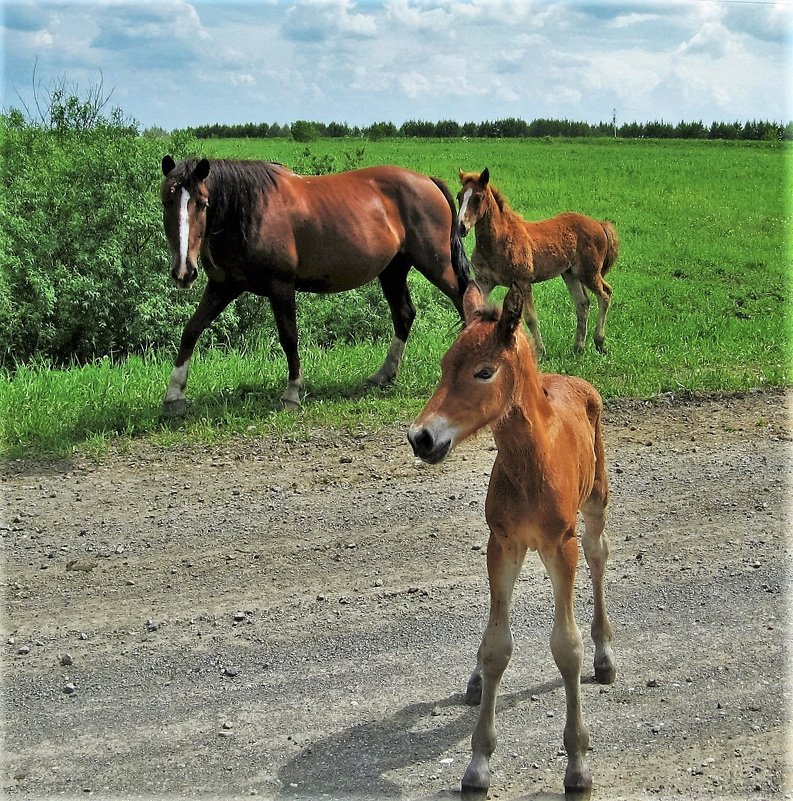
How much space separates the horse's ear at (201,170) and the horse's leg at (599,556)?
4.50 m

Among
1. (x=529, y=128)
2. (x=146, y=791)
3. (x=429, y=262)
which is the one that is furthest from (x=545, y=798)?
(x=529, y=128)

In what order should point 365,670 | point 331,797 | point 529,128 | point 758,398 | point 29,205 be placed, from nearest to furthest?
point 331,797
point 365,670
point 758,398
point 29,205
point 529,128

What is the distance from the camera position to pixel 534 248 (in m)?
10.9

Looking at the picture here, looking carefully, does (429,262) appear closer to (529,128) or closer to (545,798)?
(545,798)

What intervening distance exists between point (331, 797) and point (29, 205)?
9591 millimetres

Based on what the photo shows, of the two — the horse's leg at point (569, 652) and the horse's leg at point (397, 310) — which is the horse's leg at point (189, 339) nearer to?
the horse's leg at point (397, 310)

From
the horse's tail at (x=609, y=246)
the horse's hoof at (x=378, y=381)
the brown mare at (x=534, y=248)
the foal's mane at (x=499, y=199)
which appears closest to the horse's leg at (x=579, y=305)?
the brown mare at (x=534, y=248)

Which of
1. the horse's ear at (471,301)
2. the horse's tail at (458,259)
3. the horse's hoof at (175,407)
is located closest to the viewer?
the horse's ear at (471,301)

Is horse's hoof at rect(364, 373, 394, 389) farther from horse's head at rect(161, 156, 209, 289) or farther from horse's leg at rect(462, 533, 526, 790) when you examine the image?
horse's leg at rect(462, 533, 526, 790)

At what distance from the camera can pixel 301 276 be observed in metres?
9.23

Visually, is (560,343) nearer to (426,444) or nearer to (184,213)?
(184,213)

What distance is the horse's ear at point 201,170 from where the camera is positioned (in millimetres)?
7969

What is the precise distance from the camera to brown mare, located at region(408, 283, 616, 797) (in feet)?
12.0

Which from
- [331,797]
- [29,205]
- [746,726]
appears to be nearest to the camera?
[331,797]
